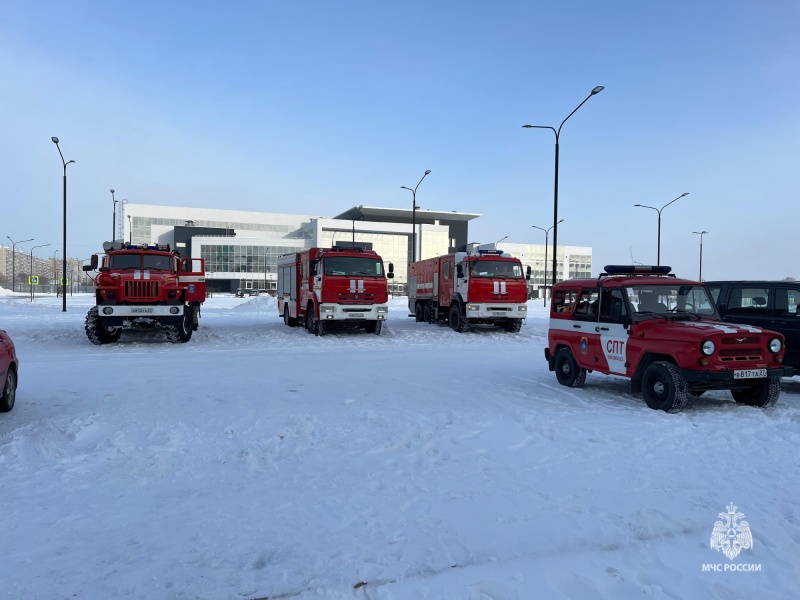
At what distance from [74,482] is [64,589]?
1.93 meters

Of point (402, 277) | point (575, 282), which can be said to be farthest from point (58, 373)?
point (402, 277)

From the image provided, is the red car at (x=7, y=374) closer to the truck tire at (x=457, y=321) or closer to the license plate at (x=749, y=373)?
the license plate at (x=749, y=373)

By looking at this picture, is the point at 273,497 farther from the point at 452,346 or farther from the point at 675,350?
the point at 452,346

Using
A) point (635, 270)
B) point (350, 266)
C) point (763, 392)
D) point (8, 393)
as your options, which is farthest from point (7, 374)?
point (350, 266)

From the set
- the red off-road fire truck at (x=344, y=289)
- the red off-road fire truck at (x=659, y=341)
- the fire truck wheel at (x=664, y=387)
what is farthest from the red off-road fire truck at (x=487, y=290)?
the fire truck wheel at (x=664, y=387)

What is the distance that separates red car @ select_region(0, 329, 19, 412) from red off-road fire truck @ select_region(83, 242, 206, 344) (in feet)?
26.7

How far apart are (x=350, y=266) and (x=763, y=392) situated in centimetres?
1282

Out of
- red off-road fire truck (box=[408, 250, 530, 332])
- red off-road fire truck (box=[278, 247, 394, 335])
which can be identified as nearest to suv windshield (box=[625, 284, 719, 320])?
red off-road fire truck (box=[278, 247, 394, 335])

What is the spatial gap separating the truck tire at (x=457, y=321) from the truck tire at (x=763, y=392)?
12513mm

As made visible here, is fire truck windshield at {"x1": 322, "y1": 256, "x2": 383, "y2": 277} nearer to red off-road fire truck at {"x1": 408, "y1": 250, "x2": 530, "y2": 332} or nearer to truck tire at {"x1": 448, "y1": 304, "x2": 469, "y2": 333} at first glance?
red off-road fire truck at {"x1": 408, "y1": 250, "x2": 530, "y2": 332}

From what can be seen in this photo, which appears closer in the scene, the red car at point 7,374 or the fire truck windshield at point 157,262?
the red car at point 7,374

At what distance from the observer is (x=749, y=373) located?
7551 mm

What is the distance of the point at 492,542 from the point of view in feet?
12.9

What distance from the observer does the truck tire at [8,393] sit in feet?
24.4
